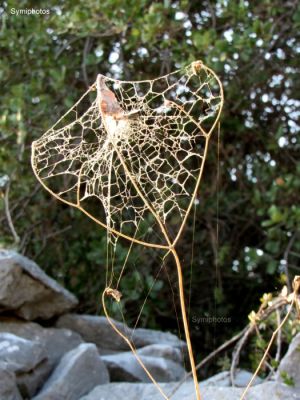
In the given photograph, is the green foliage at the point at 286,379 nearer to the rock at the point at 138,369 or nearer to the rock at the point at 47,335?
the rock at the point at 138,369

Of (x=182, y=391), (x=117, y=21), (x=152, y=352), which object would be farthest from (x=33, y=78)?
(x=182, y=391)

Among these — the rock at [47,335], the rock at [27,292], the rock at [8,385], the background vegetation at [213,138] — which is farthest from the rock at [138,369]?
the background vegetation at [213,138]

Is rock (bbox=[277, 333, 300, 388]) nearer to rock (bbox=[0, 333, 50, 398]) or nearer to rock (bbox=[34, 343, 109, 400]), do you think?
rock (bbox=[34, 343, 109, 400])

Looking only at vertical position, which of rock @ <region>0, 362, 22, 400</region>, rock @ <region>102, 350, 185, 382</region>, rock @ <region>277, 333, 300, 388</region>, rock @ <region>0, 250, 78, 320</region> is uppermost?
rock @ <region>0, 362, 22, 400</region>

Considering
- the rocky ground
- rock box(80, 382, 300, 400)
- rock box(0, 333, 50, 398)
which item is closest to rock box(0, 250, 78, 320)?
the rocky ground

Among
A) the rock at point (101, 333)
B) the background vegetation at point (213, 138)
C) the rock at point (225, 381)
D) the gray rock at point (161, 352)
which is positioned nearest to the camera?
the rock at point (225, 381)

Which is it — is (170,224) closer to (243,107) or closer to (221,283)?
(221,283)

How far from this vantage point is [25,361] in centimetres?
199

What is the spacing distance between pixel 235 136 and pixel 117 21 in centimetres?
78

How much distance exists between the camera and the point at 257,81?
10.1 ft

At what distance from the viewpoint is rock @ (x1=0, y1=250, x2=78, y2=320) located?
2.30m

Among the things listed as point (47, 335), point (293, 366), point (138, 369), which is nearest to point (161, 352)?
point (138, 369)

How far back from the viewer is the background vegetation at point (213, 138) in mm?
2834

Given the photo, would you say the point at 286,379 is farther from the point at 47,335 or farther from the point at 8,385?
the point at 47,335
